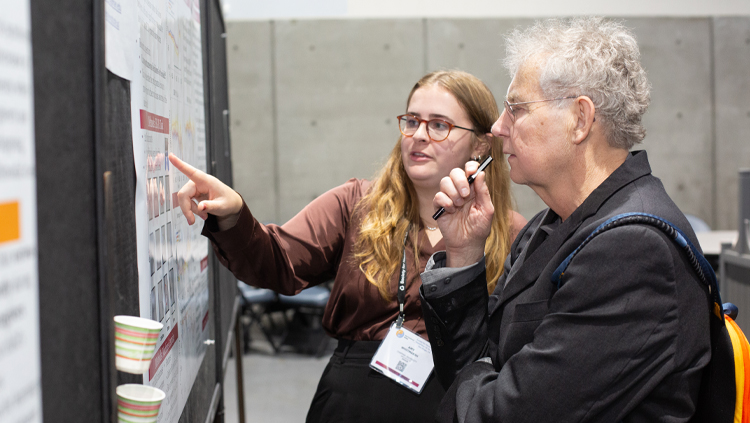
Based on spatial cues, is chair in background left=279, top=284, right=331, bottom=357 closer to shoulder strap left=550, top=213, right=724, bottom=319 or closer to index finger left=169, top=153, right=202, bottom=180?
index finger left=169, top=153, right=202, bottom=180

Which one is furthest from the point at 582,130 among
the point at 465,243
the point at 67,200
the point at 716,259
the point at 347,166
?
the point at 347,166

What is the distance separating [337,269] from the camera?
181 cm

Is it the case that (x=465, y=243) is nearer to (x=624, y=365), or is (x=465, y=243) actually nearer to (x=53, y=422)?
(x=624, y=365)

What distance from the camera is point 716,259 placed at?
4.75m

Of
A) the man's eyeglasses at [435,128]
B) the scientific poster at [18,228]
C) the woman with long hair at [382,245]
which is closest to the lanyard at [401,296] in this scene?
the woman with long hair at [382,245]

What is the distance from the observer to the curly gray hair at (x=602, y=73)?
110 cm

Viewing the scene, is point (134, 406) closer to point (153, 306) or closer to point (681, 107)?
point (153, 306)

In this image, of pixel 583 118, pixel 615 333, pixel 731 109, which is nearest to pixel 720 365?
pixel 615 333

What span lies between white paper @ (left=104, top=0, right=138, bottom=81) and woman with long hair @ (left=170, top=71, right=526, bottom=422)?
66 centimetres

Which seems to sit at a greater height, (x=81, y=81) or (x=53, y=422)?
(x=81, y=81)

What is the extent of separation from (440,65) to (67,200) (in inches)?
258

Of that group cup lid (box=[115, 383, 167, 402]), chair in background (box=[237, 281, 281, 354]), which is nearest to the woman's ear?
cup lid (box=[115, 383, 167, 402])

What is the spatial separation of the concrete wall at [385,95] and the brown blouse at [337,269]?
491cm

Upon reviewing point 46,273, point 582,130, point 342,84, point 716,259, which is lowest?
point 716,259
